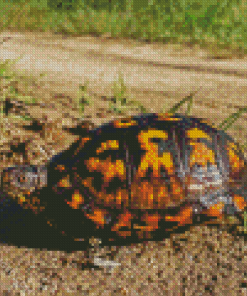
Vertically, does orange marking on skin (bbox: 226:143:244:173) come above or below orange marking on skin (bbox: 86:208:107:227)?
above

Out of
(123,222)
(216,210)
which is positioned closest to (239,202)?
(216,210)

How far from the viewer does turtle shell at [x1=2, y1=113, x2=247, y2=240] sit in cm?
231

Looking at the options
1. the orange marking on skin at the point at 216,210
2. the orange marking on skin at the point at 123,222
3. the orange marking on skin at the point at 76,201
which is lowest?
the orange marking on skin at the point at 123,222

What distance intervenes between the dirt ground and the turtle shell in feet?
0.68

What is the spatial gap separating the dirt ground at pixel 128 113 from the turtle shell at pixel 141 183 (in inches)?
8.1

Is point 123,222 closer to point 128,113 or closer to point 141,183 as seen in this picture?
point 141,183

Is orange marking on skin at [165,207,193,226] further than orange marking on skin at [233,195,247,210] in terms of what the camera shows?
No

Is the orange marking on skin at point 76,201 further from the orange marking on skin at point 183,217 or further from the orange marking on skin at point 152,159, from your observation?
the orange marking on skin at point 183,217

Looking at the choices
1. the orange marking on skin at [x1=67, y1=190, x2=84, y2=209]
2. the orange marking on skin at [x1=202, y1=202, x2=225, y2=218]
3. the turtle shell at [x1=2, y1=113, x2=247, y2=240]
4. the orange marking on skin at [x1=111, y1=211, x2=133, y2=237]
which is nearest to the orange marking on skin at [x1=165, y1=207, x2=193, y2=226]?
the turtle shell at [x1=2, y1=113, x2=247, y2=240]

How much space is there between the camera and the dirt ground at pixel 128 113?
2.28 metres

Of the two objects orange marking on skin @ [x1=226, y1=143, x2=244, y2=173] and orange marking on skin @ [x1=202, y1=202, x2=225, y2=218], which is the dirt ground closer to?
orange marking on skin @ [x1=202, y1=202, x2=225, y2=218]

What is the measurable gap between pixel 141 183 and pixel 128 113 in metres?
1.67

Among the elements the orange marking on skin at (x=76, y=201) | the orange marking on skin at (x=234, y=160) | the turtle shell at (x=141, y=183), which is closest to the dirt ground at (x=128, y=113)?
the turtle shell at (x=141, y=183)

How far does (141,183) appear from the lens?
231 cm
